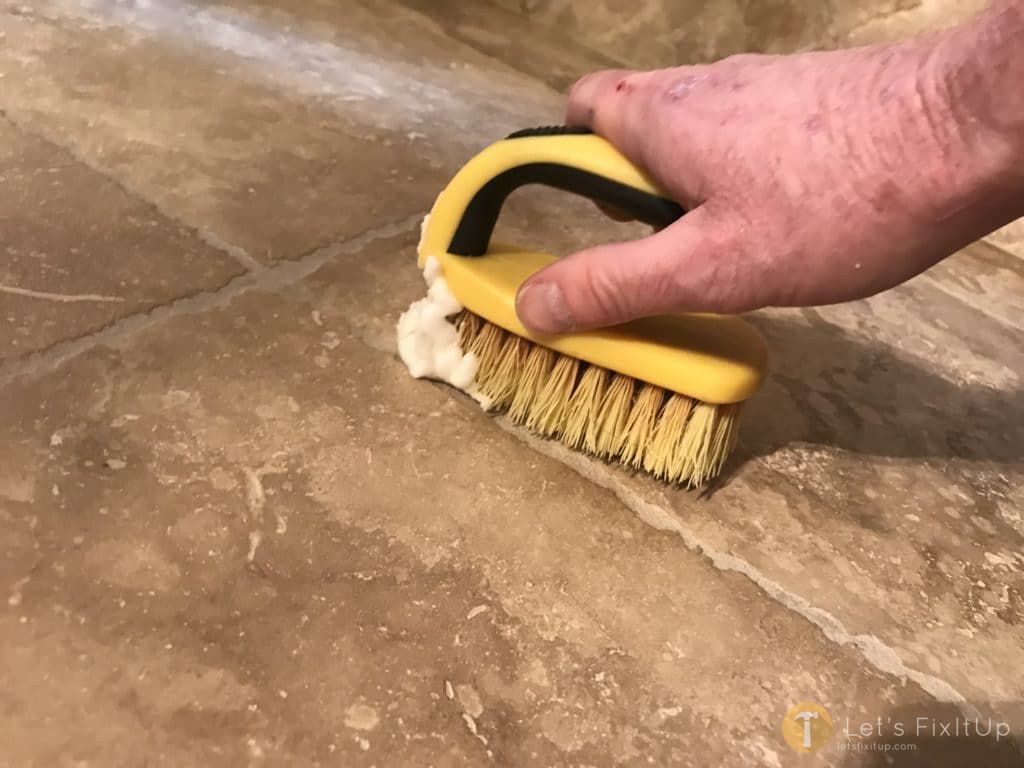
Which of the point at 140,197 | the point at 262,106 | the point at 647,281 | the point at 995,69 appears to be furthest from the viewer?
the point at 262,106

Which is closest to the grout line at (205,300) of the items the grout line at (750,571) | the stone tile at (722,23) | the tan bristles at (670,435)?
the grout line at (750,571)

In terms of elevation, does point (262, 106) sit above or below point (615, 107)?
below

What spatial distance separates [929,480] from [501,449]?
1.19 ft

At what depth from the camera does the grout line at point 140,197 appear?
79cm

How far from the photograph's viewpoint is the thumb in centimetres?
55

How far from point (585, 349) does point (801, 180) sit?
19 cm

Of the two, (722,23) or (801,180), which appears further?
(722,23)

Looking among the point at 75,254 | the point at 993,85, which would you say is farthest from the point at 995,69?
the point at 75,254

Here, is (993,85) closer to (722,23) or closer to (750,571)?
(750,571)

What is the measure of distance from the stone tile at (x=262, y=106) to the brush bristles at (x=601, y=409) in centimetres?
26

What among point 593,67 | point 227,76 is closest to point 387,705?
point 227,76

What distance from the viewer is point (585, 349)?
640 mm

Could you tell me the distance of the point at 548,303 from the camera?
2.03ft

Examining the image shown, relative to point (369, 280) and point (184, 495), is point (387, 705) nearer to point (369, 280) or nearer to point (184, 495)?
point (184, 495)
